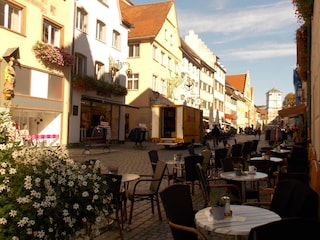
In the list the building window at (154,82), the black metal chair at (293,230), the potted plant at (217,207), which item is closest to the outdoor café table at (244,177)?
the potted plant at (217,207)

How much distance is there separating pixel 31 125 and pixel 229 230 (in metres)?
18.4

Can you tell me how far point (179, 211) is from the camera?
13.8ft

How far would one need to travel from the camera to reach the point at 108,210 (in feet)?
14.8

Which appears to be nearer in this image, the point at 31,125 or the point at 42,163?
the point at 42,163

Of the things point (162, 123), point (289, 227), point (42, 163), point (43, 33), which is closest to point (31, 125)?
point (43, 33)

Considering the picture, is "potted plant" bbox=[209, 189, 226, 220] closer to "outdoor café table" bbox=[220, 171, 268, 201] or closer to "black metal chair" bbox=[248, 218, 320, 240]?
"black metal chair" bbox=[248, 218, 320, 240]

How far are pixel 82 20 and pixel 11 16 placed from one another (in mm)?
7053

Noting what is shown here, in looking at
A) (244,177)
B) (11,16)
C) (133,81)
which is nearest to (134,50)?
(133,81)

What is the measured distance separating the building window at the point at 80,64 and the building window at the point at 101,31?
301 centimetres

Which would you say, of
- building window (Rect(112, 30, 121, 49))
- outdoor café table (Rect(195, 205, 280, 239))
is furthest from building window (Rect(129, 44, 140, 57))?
outdoor café table (Rect(195, 205, 280, 239))

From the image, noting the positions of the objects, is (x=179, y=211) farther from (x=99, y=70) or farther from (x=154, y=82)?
(x=154, y=82)

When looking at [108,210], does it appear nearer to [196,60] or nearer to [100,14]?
[100,14]

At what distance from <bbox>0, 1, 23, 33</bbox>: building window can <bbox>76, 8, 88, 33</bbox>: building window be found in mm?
5538

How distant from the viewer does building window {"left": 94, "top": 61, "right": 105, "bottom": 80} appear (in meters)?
26.3
